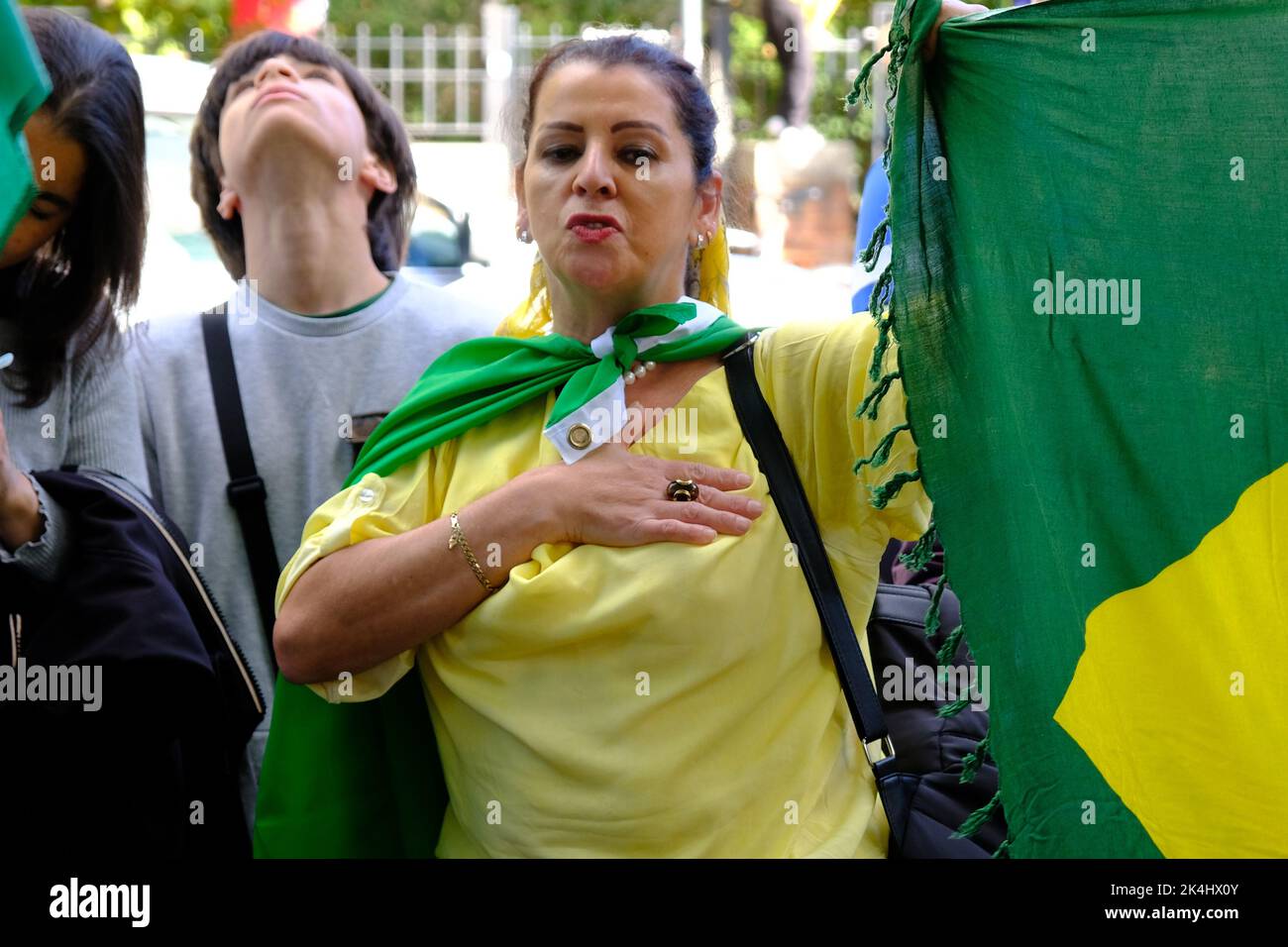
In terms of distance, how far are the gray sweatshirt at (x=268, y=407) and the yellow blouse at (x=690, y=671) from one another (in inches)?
23.1

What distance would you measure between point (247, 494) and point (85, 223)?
0.54 meters

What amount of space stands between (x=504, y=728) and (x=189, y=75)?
21.2ft

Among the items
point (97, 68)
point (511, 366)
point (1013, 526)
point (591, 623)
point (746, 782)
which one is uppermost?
point (97, 68)

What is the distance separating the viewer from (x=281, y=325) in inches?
122

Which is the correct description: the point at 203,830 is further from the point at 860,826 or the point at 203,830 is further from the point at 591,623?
the point at 860,826

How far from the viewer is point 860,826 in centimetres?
226

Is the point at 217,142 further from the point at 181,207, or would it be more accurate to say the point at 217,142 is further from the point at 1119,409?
the point at 181,207

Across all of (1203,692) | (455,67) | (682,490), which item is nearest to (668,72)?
(682,490)

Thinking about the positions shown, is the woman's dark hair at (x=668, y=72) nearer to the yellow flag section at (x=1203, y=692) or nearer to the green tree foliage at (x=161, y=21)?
the yellow flag section at (x=1203, y=692)

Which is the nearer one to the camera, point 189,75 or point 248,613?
point 248,613

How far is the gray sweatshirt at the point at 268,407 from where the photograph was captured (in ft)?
9.47

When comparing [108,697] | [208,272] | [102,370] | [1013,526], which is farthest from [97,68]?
[208,272]

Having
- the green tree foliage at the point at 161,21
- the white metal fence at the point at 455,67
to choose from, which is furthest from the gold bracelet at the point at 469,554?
the white metal fence at the point at 455,67

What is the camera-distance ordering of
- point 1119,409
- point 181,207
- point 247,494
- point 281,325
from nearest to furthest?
point 1119,409 → point 247,494 → point 281,325 → point 181,207
